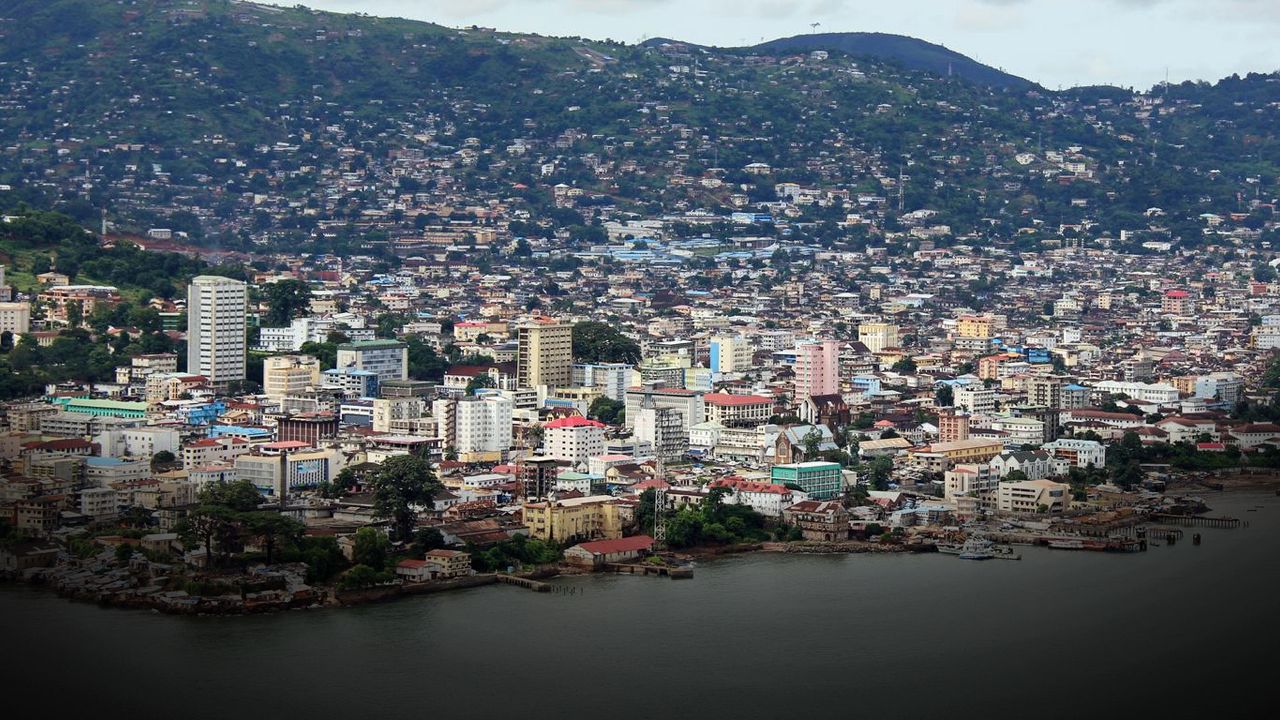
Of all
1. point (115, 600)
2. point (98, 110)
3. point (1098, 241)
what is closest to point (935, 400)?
point (115, 600)

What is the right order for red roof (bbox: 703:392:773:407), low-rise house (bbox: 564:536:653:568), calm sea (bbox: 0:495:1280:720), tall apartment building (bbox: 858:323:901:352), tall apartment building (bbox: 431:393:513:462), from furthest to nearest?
tall apartment building (bbox: 858:323:901:352) < red roof (bbox: 703:392:773:407) < tall apartment building (bbox: 431:393:513:462) < low-rise house (bbox: 564:536:653:568) < calm sea (bbox: 0:495:1280:720)

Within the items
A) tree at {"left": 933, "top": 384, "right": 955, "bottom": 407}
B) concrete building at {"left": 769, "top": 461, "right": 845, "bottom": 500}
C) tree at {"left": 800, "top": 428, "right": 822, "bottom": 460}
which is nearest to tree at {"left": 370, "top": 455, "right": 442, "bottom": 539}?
concrete building at {"left": 769, "top": 461, "right": 845, "bottom": 500}

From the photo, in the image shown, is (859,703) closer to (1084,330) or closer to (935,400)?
(935,400)

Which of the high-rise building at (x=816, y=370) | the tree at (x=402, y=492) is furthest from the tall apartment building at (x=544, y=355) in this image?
the tree at (x=402, y=492)

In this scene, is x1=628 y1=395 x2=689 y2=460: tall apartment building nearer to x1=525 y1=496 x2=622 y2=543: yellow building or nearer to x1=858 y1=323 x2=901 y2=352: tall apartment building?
x1=525 y1=496 x2=622 y2=543: yellow building

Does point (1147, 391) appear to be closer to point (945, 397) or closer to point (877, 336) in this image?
point (945, 397)

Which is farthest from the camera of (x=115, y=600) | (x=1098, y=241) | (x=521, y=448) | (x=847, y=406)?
(x=1098, y=241)
